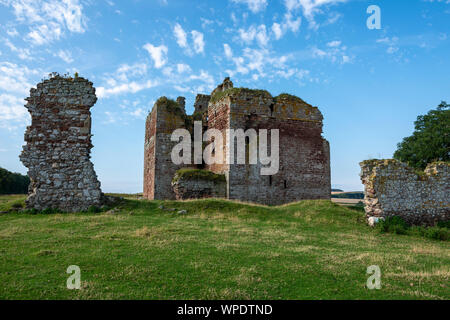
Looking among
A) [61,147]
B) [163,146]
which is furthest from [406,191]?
[61,147]

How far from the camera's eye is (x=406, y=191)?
13086mm

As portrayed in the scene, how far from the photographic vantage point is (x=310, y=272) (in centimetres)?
555

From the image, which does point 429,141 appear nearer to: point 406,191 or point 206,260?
point 406,191

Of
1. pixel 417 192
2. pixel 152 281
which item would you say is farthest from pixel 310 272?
pixel 417 192

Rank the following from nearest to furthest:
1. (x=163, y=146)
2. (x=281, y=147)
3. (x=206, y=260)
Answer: (x=206, y=260)
(x=281, y=147)
(x=163, y=146)

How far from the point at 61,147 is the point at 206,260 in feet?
30.4

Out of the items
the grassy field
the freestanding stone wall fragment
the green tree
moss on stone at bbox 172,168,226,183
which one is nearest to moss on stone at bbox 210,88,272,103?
moss on stone at bbox 172,168,226,183

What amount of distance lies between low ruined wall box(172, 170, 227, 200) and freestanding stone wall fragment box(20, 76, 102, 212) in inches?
185

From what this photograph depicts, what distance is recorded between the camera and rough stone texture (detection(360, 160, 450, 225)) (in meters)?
12.7

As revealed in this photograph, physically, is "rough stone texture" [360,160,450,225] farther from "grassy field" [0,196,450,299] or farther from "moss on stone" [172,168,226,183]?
"moss on stone" [172,168,226,183]

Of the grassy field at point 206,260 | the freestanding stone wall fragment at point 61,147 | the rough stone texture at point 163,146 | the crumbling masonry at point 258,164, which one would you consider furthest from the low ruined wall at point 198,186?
the grassy field at point 206,260

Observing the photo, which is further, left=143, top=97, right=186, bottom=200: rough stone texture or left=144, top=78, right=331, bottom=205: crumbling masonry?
left=143, top=97, right=186, bottom=200: rough stone texture

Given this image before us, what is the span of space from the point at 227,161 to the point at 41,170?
28.9ft
